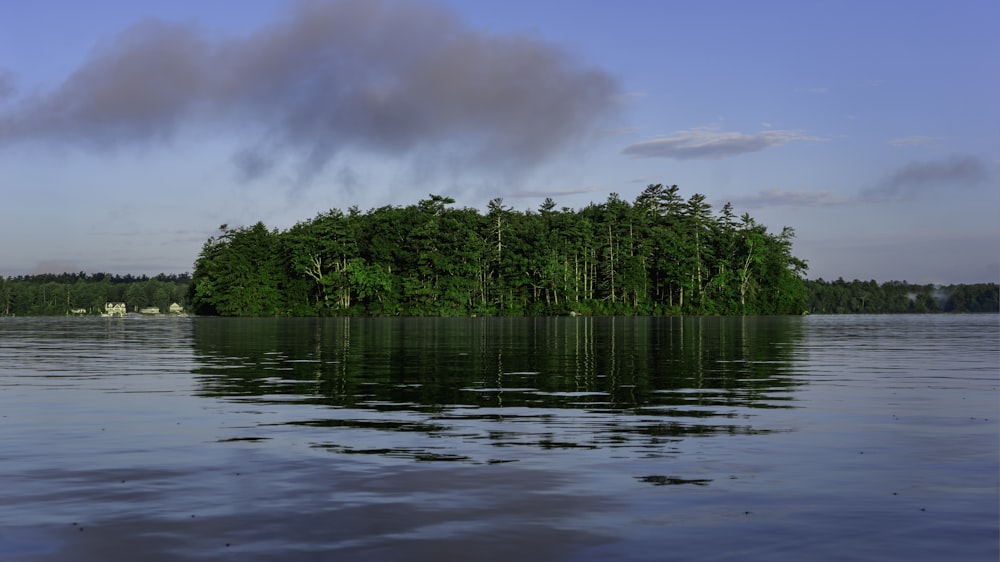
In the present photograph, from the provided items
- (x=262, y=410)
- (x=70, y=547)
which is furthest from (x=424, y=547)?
(x=262, y=410)

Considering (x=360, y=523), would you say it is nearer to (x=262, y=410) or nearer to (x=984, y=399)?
(x=262, y=410)

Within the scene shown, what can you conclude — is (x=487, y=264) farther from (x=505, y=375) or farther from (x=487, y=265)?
(x=505, y=375)

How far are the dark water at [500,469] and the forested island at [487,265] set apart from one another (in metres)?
144

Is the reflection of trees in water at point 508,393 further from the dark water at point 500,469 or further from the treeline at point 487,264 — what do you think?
the treeline at point 487,264

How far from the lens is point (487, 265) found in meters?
182

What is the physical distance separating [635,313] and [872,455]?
16981 cm

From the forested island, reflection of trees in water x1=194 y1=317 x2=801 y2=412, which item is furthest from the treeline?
reflection of trees in water x1=194 y1=317 x2=801 y2=412

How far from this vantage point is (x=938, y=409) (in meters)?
22.9

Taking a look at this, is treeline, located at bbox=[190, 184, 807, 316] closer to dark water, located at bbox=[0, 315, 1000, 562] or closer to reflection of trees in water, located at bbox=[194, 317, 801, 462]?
reflection of trees in water, located at bbox=[194, 317, 801, 462]

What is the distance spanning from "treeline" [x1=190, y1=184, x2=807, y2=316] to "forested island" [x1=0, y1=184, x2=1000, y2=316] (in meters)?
0.27

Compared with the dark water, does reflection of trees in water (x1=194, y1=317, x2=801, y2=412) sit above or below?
above

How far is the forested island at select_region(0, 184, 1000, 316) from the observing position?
176 metres

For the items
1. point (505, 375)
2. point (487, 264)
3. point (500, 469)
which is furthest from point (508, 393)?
point (487, 264)

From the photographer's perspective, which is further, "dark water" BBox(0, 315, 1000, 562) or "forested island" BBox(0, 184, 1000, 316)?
"forested island" BBox(0, 184, 1000, 316)
